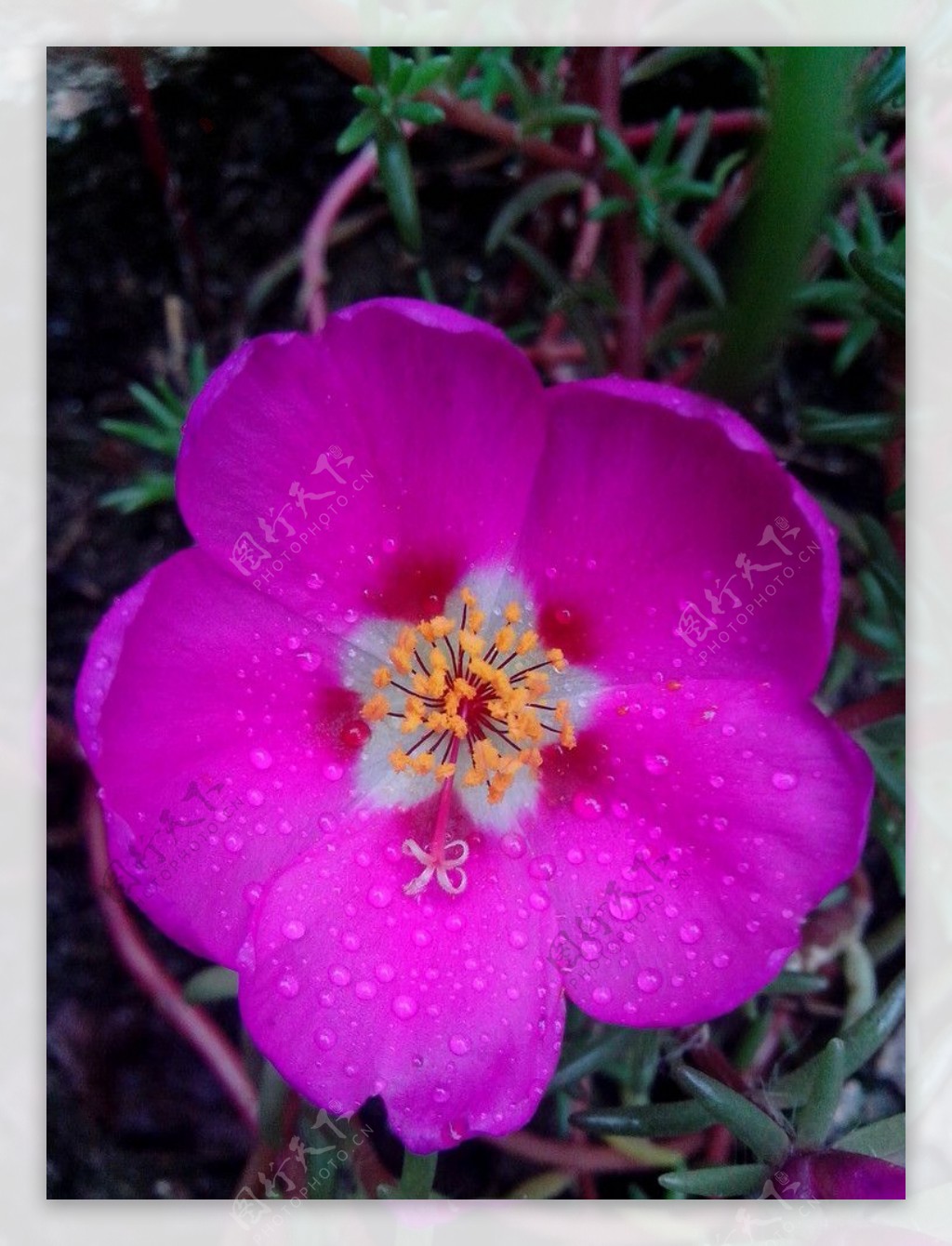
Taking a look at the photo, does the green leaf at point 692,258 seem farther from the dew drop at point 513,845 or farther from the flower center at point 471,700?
the dew drop at point 513,845

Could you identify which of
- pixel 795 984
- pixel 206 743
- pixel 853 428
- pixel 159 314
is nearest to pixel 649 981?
pixel 795 984

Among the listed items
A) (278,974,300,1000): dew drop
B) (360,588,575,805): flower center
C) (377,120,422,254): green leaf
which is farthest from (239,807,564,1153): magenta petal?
(377,120,422,254): green leaf

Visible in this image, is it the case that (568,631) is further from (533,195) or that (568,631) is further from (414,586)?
(533,195)

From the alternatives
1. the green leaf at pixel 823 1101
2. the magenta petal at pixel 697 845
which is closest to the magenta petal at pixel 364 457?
the magenta petal at pixel 697 845

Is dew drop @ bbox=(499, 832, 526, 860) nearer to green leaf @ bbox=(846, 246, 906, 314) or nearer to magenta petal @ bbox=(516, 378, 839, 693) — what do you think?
magenta petal @ bbox=(516, 378, 839, 693)

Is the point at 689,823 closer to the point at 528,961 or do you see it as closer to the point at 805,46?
the point at 528,961

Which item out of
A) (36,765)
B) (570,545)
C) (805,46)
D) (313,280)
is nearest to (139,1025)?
(36,765)
